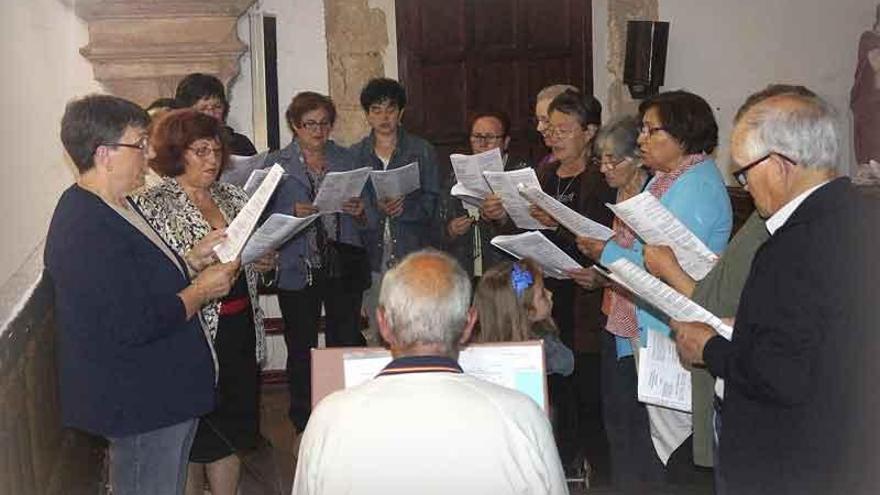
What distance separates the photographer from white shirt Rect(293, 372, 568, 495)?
251cm

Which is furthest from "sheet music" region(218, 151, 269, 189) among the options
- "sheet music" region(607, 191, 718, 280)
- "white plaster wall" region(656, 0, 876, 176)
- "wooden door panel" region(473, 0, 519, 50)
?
"white plaster wall" region(656, 0, 876, 176)

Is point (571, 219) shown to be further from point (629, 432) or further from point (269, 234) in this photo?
point (269, 234)

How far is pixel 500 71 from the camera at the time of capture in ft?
27.7

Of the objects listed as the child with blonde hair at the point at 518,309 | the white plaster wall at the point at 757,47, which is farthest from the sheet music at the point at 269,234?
the white plaster wall at the point at 757,47

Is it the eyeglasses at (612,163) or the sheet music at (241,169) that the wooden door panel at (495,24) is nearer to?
the sheet music at (241,169)

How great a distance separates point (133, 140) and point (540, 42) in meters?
5.08

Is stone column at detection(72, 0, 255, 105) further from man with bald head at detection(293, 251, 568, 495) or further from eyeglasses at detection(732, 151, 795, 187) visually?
man with bald head at detection(293, 251, 568, 495)

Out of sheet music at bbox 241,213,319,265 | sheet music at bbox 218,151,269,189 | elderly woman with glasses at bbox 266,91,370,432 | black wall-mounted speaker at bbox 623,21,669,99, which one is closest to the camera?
sheet music at bbox 241,213,319,265

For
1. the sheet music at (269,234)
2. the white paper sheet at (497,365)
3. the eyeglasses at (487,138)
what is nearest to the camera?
the white paper sheet at (497,365)

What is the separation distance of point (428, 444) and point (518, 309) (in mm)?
1833

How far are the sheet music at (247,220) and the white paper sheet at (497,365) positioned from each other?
750mm

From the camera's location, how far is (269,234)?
4223mm

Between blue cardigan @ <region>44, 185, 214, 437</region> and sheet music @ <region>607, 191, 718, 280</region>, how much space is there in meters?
1.25

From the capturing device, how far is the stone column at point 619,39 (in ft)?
27.6
